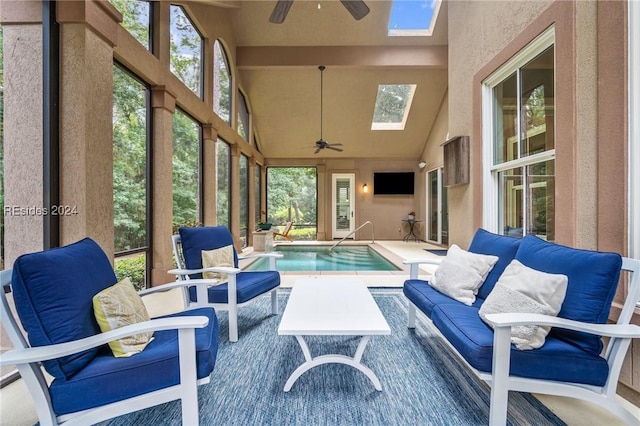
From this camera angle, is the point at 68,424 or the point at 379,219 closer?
the point at 68,424

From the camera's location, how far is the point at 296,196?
32.3 feet

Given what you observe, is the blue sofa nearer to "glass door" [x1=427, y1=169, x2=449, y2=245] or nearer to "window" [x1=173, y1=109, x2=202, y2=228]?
"window" [x1=173, y1=109, x2=202, y2=228]

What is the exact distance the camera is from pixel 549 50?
7.67 ft

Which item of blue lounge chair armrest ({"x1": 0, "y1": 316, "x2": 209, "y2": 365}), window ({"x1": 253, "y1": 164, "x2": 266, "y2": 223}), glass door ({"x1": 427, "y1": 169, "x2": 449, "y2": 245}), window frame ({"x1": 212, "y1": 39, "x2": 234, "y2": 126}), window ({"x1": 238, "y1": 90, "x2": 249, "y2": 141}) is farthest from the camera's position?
window ({"x1": 253, "y1": 164, "x2": 266, "y2": 223})

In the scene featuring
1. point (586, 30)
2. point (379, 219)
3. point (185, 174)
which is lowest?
point (379, 219)

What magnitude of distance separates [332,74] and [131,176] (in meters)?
5.73

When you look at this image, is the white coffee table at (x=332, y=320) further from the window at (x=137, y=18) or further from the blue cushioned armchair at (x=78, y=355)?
the window at (x=137, y=18)

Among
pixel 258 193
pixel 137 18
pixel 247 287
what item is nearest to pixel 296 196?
pixel 258 193

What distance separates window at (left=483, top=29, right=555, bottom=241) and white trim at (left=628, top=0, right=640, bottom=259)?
60cm

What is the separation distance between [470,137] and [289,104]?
19.3 ft

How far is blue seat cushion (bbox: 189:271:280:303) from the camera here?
2.39 metres

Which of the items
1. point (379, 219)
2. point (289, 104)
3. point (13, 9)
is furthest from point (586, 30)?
point (379, 219)

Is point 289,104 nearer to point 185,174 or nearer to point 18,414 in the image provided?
point 185,174

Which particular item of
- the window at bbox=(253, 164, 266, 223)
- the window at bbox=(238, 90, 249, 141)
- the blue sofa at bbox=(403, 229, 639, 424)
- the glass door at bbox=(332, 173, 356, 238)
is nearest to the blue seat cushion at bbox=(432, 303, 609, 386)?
the blue sofa at bbox=(403, 229, 639, 424)
